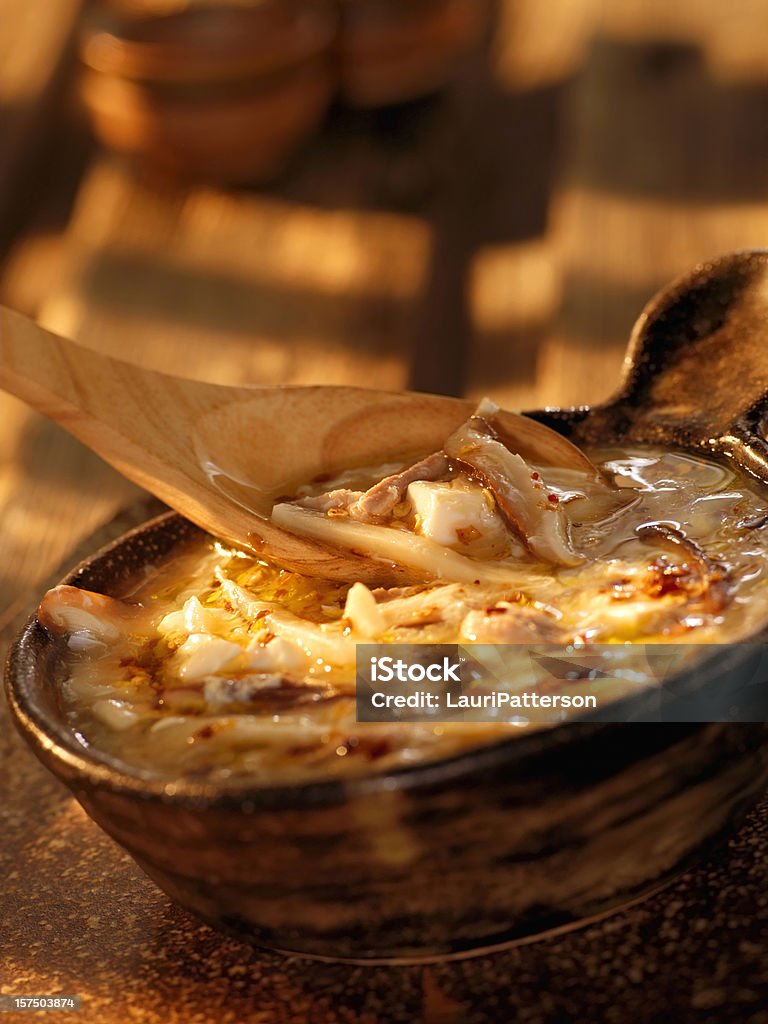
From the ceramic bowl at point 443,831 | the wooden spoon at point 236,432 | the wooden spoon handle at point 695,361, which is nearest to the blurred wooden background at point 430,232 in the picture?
the wooden spoon handle at point 695,361

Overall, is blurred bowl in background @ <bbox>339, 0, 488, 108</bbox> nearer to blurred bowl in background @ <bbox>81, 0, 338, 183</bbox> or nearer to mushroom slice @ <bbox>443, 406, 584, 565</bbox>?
blurred bowl in background @ <bbox>81, 0, 338, 183</bbox>

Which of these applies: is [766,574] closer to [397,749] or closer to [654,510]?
[654,510]

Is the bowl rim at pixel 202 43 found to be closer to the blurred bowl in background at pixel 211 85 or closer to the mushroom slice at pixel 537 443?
the blurred bowl in background at pixel 211 85

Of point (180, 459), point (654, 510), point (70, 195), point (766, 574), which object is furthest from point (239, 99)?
point (766, 574)

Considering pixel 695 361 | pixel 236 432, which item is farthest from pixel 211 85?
pixel 695 361

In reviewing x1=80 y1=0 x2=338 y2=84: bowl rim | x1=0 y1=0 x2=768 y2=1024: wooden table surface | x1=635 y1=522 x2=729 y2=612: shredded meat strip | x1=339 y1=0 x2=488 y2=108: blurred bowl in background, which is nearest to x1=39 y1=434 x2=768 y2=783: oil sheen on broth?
x1=635 y1=522 x2=729 y2=612: shredded meat strip

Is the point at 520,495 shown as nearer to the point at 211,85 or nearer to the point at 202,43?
the point at 211,85
